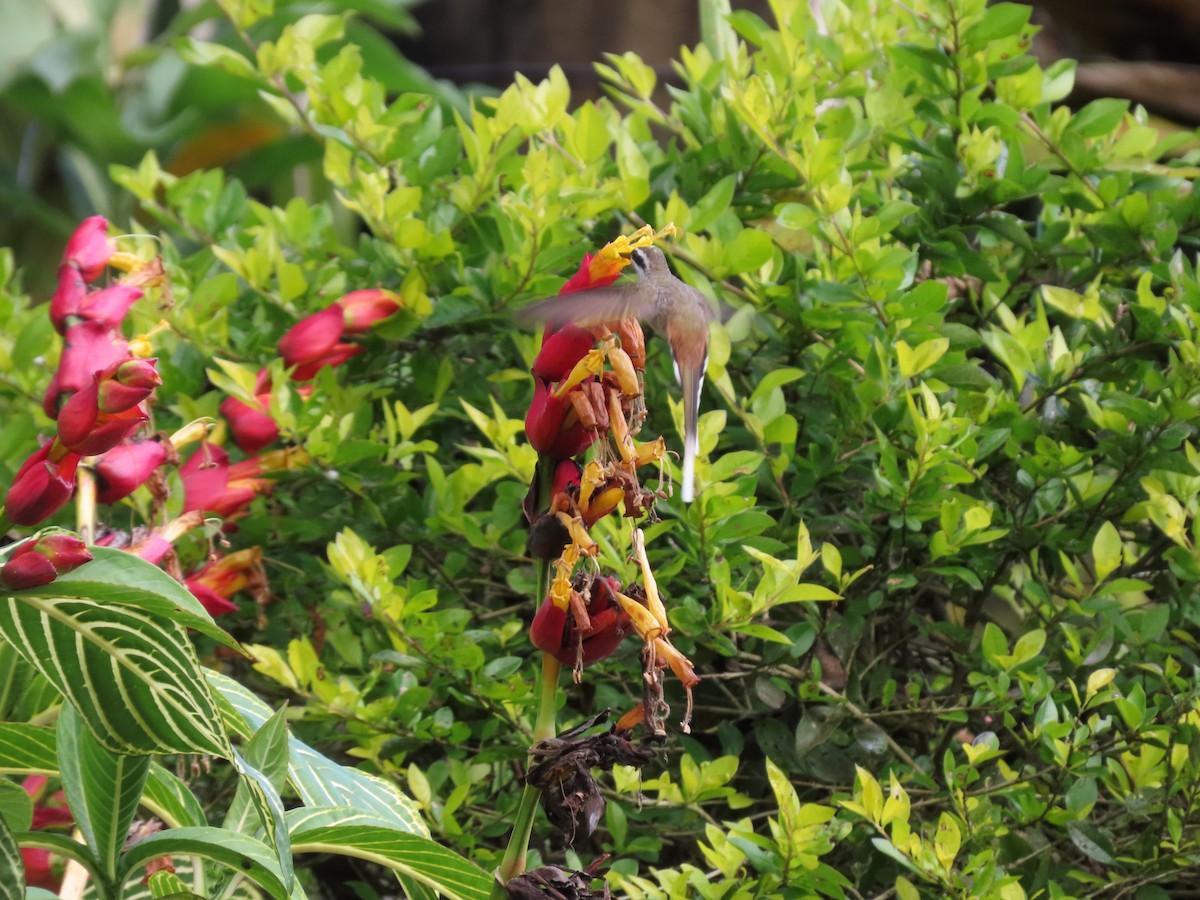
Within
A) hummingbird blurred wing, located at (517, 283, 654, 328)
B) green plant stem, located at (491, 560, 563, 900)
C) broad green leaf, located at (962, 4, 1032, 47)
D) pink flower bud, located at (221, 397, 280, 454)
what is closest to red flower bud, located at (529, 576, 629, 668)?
green plant stem, located at (491, 560, 563, 900)

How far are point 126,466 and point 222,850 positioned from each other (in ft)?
1.06

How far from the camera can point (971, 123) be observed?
3.76 feet

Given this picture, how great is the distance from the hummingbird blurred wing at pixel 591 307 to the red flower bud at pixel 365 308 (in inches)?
20.1

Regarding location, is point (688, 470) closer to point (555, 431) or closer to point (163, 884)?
point (555, 431)

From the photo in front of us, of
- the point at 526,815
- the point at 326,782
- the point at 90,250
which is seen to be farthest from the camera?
the point at 90,250

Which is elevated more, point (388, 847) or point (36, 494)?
point (36, 494)

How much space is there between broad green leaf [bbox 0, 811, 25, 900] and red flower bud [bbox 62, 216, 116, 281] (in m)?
0.38

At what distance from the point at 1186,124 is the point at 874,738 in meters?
1.63

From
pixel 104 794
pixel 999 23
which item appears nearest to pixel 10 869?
pixel 104 794

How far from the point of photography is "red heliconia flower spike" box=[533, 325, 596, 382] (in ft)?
2.04

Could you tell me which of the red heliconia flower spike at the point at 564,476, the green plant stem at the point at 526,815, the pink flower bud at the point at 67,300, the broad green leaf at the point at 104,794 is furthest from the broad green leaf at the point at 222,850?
the pink flower bud at the point at 67,300

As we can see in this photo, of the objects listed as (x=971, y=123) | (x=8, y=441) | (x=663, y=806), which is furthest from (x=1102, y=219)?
(x=8, y=441)

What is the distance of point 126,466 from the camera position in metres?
0.89

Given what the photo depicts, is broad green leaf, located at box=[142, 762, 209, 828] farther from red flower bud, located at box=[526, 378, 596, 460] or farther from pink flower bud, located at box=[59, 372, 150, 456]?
red flower bud, located at box=[526, 378, 596, 460]
